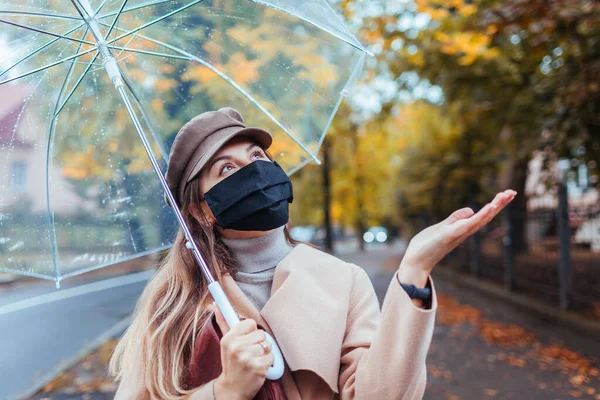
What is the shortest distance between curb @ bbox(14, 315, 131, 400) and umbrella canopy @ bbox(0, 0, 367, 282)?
4811mm

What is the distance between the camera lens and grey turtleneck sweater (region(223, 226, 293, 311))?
1.86 metres

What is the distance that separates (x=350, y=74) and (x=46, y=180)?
1.39 meters

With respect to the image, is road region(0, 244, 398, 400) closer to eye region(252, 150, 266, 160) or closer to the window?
the window

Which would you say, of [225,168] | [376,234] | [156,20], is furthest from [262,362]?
[376,234]

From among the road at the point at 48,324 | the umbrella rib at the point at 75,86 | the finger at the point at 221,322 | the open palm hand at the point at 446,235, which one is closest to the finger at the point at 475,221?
the open palm hand at the point at 446,235

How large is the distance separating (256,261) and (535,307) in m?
8.96

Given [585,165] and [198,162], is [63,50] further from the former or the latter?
[585,165]

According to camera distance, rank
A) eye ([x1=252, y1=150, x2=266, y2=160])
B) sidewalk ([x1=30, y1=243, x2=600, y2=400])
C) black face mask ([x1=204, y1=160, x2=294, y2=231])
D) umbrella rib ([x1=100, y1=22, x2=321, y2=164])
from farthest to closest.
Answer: sidewalk ([x1=30, y1=243, x2=600, y2=400])
umbrella rib ([x1=100, y1=22, x2=321, y2=164])
eye ([x1=252, y1=150, x2=266, y2=160])
black face mask ([x1=204, y1=160, x2=294, y2=231])

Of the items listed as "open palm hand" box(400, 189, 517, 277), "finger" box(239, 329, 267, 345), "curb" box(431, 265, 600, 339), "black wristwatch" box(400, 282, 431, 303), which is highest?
"open palm hand" box(400, 189, 517, 277)

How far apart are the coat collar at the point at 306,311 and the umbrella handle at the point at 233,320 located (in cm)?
7

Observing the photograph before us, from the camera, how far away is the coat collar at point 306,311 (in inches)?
63.2

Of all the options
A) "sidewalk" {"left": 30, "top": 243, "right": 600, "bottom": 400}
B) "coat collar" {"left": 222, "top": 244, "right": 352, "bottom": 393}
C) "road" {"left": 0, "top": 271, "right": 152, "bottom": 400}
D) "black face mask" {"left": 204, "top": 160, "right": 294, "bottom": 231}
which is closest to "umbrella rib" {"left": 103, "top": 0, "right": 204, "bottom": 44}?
"black face mask" {"left": 204, "top": 160, "right": 294, "bottom": 231}

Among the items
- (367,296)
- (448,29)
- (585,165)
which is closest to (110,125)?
(367,296)

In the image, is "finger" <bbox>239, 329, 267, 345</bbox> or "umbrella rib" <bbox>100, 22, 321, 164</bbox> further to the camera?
"umbrella rib" <bbox>100, 22, 321, 164</bbox>
